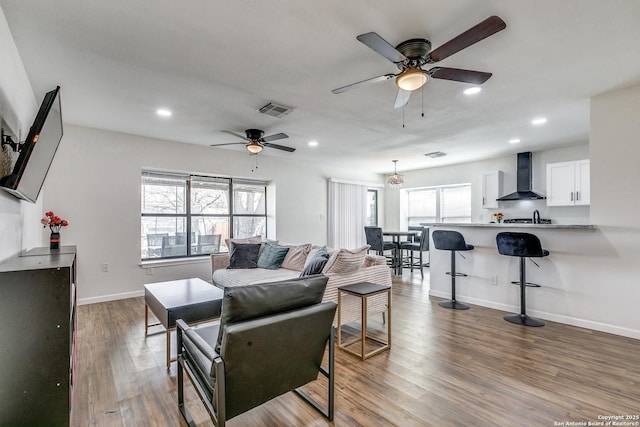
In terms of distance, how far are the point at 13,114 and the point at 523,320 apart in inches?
206

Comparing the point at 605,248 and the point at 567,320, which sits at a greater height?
the point at 605,248

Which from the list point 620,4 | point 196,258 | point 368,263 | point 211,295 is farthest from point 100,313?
point 620,4

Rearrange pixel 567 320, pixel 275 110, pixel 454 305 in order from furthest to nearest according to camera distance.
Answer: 1. pixel 454 305
2. pixel 275 110
3. pixel 567 320

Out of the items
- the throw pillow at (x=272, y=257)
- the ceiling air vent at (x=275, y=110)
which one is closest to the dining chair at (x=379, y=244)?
the throw pillow at (x=272, y=257)

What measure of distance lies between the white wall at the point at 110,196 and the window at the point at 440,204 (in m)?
5.10

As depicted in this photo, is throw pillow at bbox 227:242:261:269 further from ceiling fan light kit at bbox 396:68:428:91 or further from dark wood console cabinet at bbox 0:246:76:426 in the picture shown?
ceiling fan light kit at bbox 396:68:428:91

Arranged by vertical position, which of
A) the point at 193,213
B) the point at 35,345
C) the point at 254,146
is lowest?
the point at 35,345

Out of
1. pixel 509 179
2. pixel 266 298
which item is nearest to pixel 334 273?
pixel 266 298

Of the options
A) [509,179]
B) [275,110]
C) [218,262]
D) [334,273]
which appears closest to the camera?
[334,273]

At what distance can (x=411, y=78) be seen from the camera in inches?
88.4

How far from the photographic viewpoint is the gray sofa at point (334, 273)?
3018mm

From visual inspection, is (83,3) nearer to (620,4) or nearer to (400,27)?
(400,27)

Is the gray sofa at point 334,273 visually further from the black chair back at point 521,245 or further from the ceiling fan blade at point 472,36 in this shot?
the ceiling fan blade at point 472,36

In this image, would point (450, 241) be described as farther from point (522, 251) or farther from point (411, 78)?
point (411, 78)
